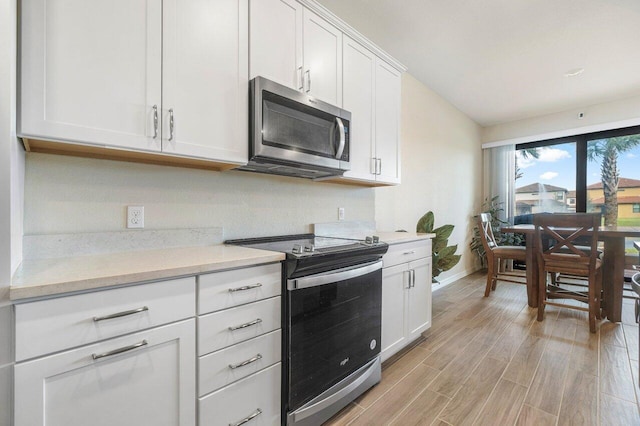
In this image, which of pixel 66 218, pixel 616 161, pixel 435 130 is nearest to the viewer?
pixel 66 218

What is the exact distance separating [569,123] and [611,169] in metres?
0.92

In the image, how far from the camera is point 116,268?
1.01 meters

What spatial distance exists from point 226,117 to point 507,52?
3.10 m

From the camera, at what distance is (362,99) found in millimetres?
2266

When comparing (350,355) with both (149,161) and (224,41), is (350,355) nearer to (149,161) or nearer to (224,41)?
(149,161)

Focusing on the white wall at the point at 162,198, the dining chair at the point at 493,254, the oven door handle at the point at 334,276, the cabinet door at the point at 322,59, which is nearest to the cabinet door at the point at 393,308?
the oven door handle at the point at 334,276

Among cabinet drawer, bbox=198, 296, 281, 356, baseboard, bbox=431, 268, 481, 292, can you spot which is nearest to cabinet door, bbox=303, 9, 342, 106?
cabinet drawer, bbox=198, 296, 281, 356

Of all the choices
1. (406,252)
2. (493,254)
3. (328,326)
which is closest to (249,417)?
(328,326)

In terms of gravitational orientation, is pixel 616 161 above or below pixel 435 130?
below

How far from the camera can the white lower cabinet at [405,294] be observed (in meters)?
2.06

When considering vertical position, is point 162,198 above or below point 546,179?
below

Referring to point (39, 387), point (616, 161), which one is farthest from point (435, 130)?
point (39, 387)

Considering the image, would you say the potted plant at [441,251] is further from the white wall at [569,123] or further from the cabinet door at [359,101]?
the white wall at [569,123]

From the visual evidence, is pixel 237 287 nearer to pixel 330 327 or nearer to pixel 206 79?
pixel 330 327
